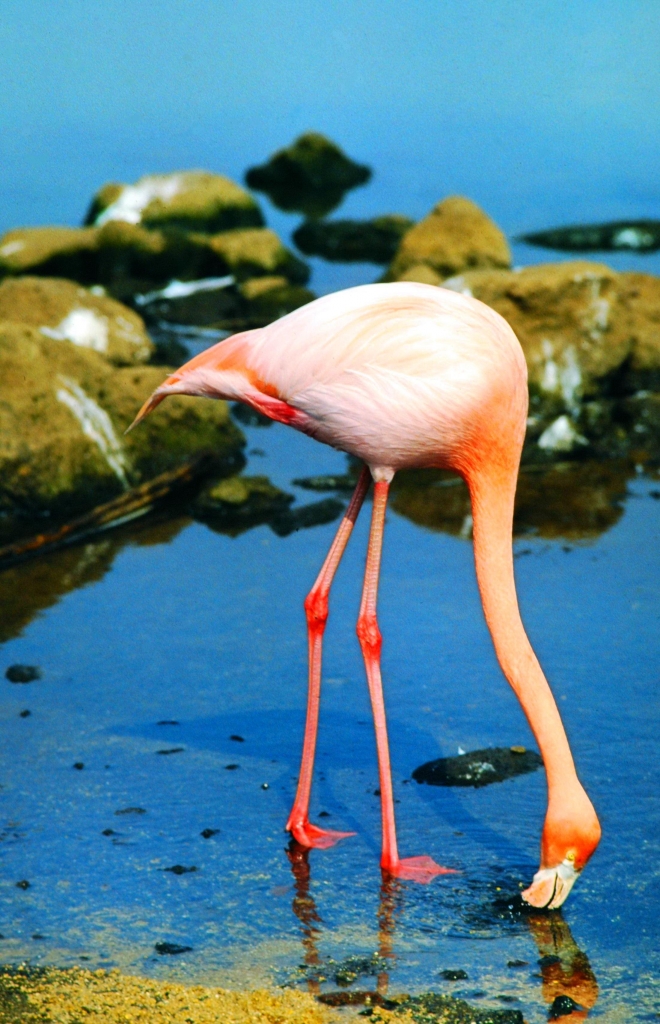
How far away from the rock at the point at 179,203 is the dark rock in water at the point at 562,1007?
13752 millimetres

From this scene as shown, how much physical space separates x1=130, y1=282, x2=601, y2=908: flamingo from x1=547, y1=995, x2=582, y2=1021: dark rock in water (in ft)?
1.44

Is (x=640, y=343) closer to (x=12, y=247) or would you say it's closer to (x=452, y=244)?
(x=452, y=244)

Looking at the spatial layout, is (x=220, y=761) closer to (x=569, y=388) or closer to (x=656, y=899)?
(x=656, y=899)

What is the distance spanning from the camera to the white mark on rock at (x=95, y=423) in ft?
27.3

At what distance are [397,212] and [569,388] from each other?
9719mm

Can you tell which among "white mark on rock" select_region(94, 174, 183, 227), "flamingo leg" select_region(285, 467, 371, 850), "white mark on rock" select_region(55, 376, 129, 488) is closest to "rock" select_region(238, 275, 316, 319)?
"white mark on rock" select_region(94, 174, 183, 227)

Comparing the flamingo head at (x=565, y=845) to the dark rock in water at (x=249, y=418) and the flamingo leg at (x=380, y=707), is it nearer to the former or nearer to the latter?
the flamingo leg at (x=380, y=707)

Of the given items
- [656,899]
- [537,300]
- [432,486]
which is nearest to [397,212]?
Result: [537,300]

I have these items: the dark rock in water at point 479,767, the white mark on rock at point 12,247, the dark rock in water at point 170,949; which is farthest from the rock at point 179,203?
the dark rock in water at point 170,949

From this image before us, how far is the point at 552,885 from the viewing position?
4234 millimetres

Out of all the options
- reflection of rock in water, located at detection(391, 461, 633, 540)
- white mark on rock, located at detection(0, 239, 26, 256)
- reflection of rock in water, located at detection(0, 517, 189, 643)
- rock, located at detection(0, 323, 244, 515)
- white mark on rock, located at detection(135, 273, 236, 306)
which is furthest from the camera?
white mark on rock, located at detection(0, 239, 26, 256)

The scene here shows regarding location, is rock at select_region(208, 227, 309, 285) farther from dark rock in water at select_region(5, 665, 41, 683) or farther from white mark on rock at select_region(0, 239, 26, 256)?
dark rock in water at select_region(5, 665, 41, 683)

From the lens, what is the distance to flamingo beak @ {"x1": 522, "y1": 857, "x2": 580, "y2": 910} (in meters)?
4.21

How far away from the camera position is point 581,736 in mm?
5500
